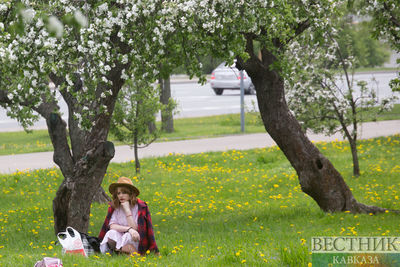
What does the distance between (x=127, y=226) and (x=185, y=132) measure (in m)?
13.8

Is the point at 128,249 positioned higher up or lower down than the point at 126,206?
lower down

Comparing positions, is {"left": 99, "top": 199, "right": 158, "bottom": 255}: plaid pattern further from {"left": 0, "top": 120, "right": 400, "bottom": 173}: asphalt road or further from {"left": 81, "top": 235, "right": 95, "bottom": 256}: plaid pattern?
{"left": 0, "top": 120, "right": 400, "bottom": 173}: asphalt road

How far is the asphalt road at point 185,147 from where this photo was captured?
15949mm

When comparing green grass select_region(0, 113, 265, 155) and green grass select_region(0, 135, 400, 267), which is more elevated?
green grass select_region(0, 113, 265, 155)

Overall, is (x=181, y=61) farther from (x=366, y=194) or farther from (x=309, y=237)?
(x=366, y=194)

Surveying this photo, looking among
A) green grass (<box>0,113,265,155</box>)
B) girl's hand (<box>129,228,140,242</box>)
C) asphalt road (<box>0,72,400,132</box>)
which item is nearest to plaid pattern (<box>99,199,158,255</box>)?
girl's hand (<box>129,228,140,242</box>)

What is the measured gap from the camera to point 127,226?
7285 millimetres

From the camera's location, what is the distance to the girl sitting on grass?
720cm

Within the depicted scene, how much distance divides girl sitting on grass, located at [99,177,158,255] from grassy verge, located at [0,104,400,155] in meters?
10.2

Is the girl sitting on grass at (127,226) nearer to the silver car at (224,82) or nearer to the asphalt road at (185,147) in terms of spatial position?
the asphalt road at (185,147)

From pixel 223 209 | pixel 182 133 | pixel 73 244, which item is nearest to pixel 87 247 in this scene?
pixel 73 244

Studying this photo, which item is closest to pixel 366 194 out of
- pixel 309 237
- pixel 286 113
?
pixel 286 113

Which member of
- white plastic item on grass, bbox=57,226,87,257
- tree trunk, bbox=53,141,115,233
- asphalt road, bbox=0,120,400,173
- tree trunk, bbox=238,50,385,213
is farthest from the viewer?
asphalt road, bbox=0,120,400,173

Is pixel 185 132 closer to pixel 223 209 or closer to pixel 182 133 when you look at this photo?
pixel 182 133
